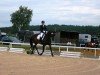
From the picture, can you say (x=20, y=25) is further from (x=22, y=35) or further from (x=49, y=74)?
(x=49, y=74)

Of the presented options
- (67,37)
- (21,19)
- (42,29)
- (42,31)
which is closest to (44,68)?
(42,29)

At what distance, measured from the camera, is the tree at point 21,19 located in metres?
115

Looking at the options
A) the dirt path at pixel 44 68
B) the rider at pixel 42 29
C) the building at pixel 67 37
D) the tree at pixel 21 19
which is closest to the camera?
the dirt path at pixel 44 68

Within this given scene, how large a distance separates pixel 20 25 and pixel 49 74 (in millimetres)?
98658

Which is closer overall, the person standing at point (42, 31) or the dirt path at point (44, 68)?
the dirt path at point (44, 68)

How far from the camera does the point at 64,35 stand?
226ft

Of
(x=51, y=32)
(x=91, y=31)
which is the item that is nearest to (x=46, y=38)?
(x=51, y=32)

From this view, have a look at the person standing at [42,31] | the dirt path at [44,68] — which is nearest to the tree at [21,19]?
the person standing at [42,31]

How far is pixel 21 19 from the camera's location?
116 metres

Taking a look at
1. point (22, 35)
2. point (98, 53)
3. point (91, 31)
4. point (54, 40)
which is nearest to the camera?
point (98, 53)

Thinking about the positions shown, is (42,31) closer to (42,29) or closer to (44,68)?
(42,29)

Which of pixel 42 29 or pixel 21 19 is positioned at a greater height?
pixel 21 19

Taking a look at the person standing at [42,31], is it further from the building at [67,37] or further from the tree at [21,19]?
the tree at [21,19]

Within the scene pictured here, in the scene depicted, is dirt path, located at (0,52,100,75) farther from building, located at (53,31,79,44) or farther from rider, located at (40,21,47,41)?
building, located at (53,31,79,44)
